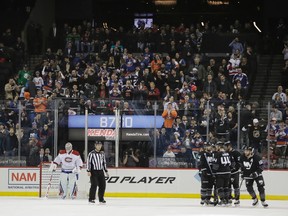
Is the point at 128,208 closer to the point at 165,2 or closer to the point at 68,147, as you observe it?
the point at 68,147

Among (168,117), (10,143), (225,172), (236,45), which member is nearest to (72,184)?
(10,143)

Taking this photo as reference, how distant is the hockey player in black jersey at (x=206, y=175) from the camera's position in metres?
25.5

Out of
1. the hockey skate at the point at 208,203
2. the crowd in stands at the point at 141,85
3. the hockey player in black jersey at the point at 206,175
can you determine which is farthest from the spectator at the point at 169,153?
the hockey skate at the point at 208,203

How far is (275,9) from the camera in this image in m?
40.9

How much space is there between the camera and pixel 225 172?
25.2 metres

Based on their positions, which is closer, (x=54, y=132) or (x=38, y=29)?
(x=54, y=132)

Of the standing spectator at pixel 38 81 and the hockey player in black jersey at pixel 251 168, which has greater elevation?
the standing spectator at pixel 38 81

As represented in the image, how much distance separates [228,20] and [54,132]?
51.1 feet

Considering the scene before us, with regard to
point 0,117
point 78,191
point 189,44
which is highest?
point 189,44

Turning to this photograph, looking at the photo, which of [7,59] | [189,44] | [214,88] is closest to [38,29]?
[7,59]

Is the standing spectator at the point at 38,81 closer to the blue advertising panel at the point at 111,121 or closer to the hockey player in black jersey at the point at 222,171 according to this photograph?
the blue advertising panel at the point at 111,121

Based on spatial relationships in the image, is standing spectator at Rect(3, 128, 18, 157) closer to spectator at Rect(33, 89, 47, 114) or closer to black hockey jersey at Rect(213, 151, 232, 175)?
spectator at Rect(33, 89, 47, 114)

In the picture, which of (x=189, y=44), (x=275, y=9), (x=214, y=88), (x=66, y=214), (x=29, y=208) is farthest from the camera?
(x=275, y=9)

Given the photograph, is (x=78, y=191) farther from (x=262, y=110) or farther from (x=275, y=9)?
(x=275, y=9)
